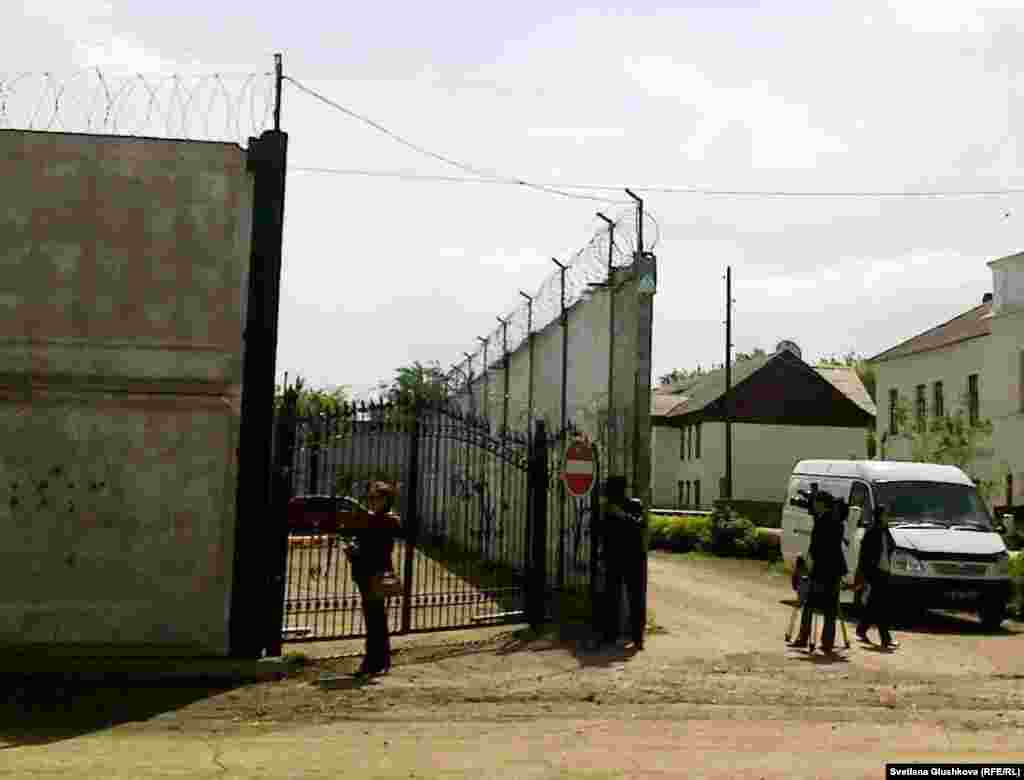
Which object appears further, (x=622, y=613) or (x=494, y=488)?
(x=494, y=488)

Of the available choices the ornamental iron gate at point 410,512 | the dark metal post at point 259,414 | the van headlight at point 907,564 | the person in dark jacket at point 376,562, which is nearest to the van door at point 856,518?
the van headlight at point 907,564

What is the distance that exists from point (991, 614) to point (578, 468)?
263 inches

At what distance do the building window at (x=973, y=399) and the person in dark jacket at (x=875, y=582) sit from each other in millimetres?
25564

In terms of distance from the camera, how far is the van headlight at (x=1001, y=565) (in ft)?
57.6

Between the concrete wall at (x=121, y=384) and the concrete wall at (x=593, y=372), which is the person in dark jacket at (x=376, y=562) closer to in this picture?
the concrete wall at (x=121, y=384)

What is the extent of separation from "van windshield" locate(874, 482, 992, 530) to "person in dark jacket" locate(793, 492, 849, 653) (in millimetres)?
4070

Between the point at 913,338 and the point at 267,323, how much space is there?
39.6 m

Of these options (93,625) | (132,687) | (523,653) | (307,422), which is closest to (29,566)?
(93,625)

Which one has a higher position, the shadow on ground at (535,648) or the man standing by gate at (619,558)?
the man standing by gate at (619,558)

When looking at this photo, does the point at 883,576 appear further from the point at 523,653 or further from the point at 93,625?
the point at 93,625

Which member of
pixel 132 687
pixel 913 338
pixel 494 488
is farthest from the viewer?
pixel 913 338

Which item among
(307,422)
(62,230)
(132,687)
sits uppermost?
(62,230)

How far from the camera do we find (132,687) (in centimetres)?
1161

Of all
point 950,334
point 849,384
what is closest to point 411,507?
point 950,334
